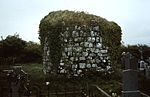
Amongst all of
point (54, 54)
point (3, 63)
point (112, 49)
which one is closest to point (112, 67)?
point (112, 49)

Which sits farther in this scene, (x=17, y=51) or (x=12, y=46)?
(x=17, y=51)

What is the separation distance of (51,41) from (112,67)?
360 centimetres

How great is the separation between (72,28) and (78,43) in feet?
2.84

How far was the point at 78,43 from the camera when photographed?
70.5 feet

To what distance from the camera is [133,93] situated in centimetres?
1095

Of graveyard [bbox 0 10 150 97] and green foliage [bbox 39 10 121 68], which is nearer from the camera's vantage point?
graveyard [bbox 0 10 150 97]

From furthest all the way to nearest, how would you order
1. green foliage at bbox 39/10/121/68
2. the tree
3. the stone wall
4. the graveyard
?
the tree → green foliage at bbox 39/10/121/68 → the stone wall → the graveyard

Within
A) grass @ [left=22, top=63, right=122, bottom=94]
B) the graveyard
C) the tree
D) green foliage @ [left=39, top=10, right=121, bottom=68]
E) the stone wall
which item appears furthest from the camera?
the tree

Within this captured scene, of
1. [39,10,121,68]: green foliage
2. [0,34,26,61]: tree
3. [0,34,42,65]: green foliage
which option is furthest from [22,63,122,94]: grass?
[0,34,26,61]: tree

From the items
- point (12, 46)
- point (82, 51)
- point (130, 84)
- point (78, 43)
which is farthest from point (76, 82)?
point (12, 46)

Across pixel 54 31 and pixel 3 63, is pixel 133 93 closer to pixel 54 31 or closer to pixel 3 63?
pixel 54 31

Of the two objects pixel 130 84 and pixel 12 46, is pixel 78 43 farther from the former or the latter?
pixel 130 84

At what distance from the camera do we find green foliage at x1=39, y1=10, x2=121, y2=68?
21672 millimetres

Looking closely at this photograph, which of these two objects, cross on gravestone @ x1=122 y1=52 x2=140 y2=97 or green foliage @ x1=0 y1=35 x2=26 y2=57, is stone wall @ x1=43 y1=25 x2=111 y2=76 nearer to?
green foliage @ x1=0 y1=35 x2=26 y2=57
